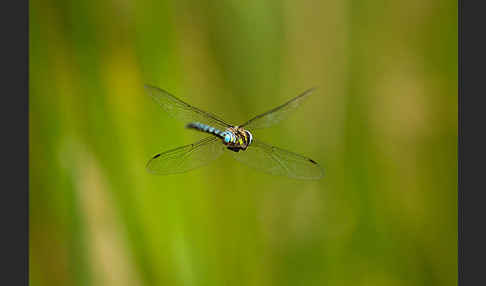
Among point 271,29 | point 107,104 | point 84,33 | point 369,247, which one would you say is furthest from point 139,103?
point 369,247

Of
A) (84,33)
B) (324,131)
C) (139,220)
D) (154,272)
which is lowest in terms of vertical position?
(154,272)

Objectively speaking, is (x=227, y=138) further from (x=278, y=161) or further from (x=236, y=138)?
(x=278, y=161)

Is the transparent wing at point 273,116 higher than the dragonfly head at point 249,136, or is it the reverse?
the transparent wing at point 273,116

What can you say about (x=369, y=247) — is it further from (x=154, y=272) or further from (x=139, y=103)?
(x=139, y=103)

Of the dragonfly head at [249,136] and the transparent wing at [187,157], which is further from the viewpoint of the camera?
the dragonfly head at [249,136]

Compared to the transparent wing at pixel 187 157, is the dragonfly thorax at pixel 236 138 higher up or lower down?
higher up

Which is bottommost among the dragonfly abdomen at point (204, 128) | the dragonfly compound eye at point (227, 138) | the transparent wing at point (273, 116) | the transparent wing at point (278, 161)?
the transparent wing at point (278, 161)
